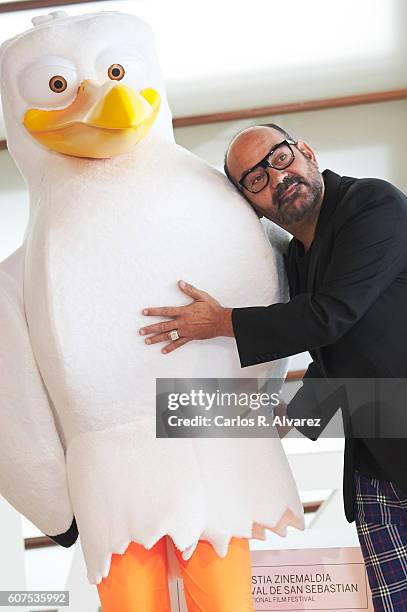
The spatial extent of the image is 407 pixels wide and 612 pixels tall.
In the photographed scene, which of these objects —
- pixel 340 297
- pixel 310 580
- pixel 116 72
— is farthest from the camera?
pixel 310 580

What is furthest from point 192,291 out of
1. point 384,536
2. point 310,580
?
point 310,580

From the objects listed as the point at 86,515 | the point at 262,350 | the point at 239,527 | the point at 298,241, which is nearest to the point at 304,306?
the point at 262,350

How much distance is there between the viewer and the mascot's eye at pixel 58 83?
1430mm

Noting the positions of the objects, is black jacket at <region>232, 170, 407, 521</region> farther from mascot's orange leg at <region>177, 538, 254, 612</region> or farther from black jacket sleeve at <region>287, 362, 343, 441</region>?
mascot's orange leg at <region>177, 538, 254, 612</region>

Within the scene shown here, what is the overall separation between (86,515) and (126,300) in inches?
14.0

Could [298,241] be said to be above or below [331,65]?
A: below

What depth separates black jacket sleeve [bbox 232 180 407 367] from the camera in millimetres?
1346

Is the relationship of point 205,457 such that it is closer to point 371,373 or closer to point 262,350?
point 262,350

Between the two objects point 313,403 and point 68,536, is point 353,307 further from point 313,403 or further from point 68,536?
point 68,536

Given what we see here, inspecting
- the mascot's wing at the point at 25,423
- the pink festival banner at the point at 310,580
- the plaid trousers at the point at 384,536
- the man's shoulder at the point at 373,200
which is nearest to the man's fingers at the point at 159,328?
the mascot's wing at the point at 25,423

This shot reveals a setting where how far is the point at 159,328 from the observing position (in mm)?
1383

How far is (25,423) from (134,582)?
316 mm

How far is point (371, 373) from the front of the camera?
1401mm

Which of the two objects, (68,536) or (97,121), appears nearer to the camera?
(97,121)
